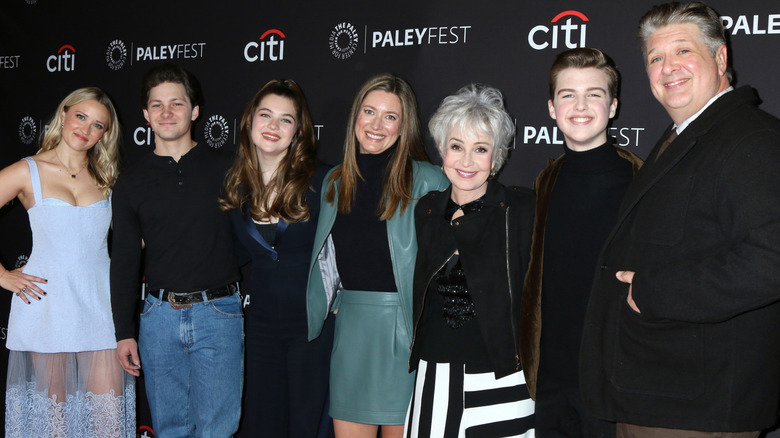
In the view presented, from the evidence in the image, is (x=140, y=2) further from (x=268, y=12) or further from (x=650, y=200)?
(x=650, y=200)

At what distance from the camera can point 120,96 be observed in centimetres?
418

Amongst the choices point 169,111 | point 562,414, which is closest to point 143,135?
point 169,111

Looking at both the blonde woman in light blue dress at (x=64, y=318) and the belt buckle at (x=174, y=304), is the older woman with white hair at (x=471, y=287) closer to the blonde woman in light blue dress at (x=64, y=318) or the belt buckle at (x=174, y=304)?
the belt buckle at (x=174, y=304)

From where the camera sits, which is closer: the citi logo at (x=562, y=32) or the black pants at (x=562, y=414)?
the black pants at (x=562, y=414)

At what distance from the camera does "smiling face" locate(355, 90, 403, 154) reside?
280 cm

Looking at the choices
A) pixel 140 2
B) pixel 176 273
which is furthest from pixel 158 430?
pixel 140 2

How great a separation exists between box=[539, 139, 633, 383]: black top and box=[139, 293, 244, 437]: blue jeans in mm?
1503

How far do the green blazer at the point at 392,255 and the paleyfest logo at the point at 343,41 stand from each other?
912mm

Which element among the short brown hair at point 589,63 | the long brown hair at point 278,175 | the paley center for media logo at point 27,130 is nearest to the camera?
the short brown hair at point 589,63

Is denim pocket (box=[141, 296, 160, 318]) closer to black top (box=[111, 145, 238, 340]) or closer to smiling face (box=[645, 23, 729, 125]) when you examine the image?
black top (box=[111, 145, 238, 340])

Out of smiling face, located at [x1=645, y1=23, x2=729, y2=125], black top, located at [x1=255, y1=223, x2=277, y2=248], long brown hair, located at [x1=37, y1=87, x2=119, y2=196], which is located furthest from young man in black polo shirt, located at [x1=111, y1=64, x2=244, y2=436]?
smiling face, located at [x1=645, y1=23, x2=729, y2=125]

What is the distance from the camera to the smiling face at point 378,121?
2.80 m

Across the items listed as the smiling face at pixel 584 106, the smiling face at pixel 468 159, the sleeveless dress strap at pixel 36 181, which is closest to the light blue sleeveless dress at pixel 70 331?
the sleeveless dress strap at pixel 36 181

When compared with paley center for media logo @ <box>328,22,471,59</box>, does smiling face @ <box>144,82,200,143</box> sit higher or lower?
lower
